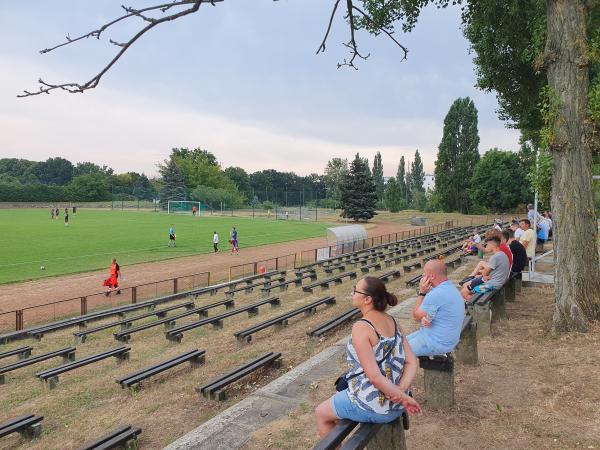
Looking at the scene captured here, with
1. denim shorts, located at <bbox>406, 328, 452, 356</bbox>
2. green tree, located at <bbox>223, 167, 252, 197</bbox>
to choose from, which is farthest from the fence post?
green tree, located at <bbox>223, 167, 252, 197</bbox>

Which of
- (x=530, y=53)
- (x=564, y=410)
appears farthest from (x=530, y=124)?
(x=564, y=410)

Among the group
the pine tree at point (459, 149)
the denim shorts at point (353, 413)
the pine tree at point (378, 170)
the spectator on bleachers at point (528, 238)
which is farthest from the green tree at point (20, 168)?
the denim shorts at point (353, 413)

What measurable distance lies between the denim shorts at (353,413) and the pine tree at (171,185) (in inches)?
3735

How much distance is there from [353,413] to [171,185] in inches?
3954

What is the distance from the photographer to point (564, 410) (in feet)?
15.4

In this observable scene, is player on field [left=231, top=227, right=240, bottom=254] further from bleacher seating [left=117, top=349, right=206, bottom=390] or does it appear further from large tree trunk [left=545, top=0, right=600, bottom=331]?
large tree trunk [left=545, top=0, right=600, bottom=331]

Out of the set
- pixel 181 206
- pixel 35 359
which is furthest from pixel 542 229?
pixel 181 206

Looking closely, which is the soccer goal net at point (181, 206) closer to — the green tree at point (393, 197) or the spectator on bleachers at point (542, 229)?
the green tree at point (393, 197)

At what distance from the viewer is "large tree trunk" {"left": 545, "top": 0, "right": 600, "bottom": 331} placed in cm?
678

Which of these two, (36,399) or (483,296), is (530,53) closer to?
(483,296)

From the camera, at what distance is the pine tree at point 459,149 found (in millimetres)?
70188

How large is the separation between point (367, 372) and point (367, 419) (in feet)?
1.24

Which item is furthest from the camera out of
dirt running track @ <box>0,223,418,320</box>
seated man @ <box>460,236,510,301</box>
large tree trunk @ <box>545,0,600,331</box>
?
dirt running track @ <box>0,223,418,320</box>

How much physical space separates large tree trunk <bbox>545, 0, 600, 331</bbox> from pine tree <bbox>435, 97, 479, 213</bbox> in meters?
66.8
